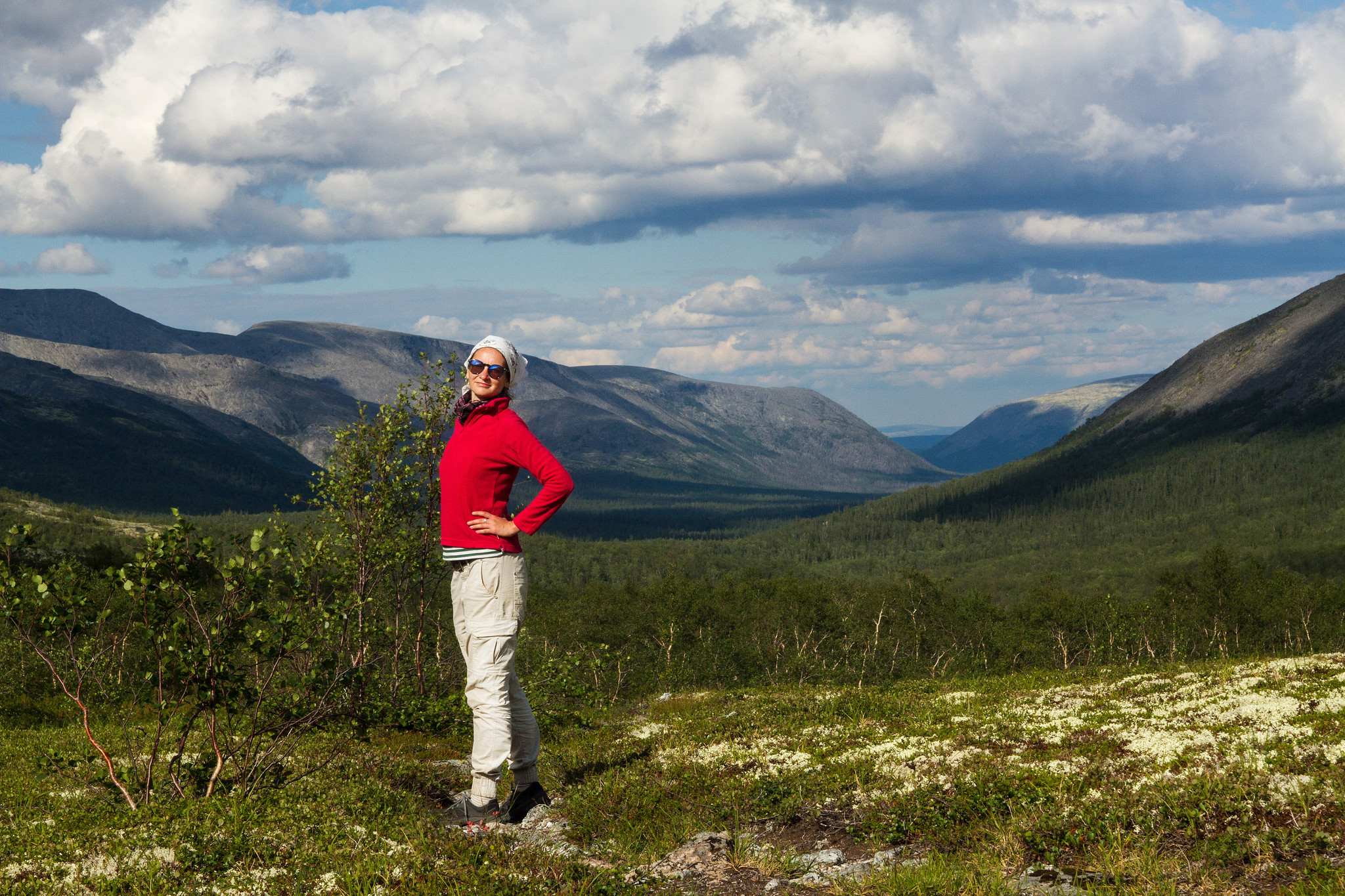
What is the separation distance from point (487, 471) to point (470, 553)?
106 centimetres

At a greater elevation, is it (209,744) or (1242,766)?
(1242,766)

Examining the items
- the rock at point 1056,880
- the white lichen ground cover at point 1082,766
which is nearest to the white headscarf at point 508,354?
the white lichen ground cover at point 1082,766

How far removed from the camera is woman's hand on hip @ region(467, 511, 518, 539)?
36.1 feet

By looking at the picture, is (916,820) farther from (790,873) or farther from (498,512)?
(498,512)

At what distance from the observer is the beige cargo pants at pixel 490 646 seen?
11320mm

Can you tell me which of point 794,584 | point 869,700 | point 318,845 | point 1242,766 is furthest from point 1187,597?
point 318,845

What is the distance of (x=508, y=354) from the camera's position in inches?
482

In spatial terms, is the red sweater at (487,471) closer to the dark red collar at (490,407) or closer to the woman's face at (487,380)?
the dark red collar at (490,407)

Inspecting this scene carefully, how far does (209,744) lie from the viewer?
17.9m

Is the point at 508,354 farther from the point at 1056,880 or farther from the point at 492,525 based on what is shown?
the point at 1056,880

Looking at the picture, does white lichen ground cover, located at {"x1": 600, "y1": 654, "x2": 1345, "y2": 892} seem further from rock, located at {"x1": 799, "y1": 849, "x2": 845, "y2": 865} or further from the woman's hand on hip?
the woman's hand on hip

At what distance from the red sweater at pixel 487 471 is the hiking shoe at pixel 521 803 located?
3.46 m

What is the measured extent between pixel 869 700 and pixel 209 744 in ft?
46.9

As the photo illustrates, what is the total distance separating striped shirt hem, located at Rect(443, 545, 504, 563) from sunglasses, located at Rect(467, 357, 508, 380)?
2.28 m
